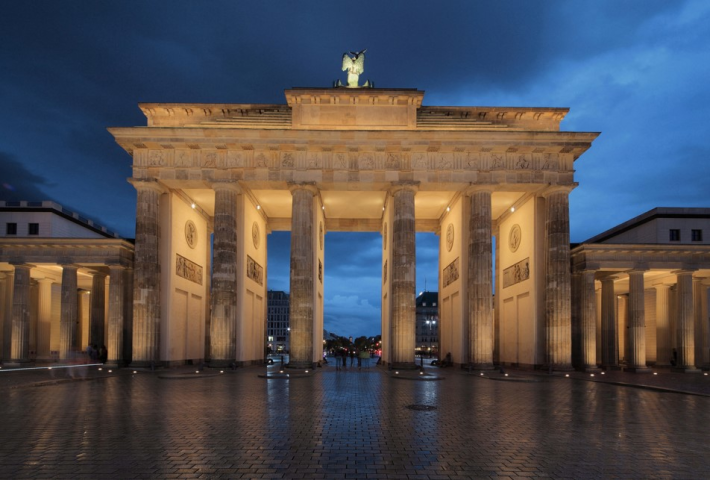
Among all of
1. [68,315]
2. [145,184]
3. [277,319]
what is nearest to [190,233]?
[145,184]

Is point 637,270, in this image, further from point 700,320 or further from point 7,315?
point 7,315

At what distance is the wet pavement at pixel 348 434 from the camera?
7785mm

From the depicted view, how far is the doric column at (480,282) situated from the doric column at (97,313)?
27909mm

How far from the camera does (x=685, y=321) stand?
36.7m

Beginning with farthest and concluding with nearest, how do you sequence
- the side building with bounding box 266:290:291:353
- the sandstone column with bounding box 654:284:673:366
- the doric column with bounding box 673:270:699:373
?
1. the side building with bounding box 266:290:291:353
2. the sandstone column with bounding box 654:284:673:366
3. the doric column with bounding box 673:270:699:373

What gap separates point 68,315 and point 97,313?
261cm

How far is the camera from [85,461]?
8.11m

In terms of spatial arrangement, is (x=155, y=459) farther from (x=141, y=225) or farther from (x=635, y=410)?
(x=141, y=225)

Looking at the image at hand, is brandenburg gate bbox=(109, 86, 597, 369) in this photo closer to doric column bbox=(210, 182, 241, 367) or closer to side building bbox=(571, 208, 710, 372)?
doric column bbox=(210, 182, 241, 367)

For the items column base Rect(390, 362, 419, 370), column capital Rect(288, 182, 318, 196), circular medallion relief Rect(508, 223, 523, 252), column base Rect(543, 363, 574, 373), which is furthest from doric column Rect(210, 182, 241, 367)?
circular medallion relief Rect(508, 223, 523, 252)

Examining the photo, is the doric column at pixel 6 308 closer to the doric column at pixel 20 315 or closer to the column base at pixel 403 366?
the doric column at pixel 20 315

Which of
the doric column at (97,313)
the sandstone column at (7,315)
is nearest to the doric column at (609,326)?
the doric column at (97,313)

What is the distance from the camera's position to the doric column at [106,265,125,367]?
3309cm

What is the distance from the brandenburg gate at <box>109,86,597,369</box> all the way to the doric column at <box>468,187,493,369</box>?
87 millimetres
